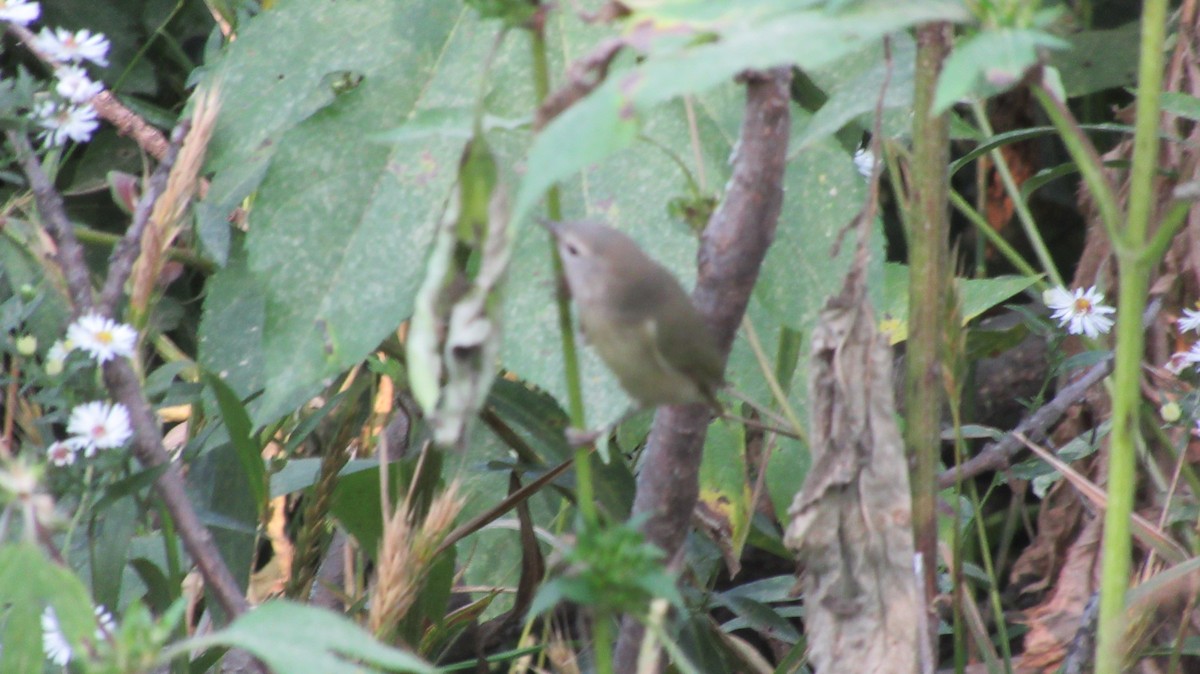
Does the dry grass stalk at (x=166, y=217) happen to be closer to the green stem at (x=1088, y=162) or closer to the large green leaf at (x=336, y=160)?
the large green leaf at (x=336, y=160)

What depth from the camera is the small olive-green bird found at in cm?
81

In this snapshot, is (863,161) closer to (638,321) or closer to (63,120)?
(638,321)

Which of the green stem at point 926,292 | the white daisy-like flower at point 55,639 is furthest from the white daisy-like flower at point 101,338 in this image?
the green stem at point 926,292

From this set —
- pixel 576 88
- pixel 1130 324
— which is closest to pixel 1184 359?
pixel 1130 324

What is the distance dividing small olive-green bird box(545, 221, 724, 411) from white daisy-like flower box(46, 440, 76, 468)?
0.50m

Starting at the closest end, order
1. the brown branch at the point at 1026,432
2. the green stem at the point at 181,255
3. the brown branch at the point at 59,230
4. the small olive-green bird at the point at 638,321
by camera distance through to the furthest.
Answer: the small olive-green bird at the point at 638,321
the brown branch at the point at 59,230
the brown branch at the point at 1026,432
the green stem at the point at 181,255

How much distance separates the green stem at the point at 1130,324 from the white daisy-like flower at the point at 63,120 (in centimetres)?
92

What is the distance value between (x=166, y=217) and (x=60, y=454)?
23 cm

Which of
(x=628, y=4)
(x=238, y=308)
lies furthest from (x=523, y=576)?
(x=628, y=4)

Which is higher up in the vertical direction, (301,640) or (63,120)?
(63,120)

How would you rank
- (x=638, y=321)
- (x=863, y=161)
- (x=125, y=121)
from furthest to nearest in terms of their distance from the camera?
(x=125, y=121), (x=863, y=161), (x=638, y=321)

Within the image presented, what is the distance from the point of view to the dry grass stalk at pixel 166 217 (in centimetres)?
105

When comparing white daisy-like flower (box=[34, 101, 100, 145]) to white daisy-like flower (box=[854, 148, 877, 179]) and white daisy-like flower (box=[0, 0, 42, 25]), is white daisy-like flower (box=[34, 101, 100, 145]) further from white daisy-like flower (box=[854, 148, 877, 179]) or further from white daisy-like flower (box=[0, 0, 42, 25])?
white daisy-like flower (box=[854, 148, 877, 179])

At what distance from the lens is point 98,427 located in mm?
1030
